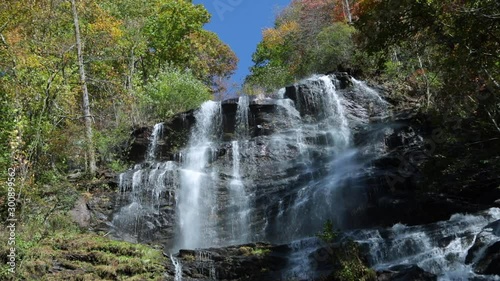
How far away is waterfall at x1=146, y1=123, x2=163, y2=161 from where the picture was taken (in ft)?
65.4

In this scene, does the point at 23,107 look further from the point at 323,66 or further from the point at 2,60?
the point at 323,66

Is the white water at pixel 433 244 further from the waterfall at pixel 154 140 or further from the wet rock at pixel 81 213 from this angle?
the waterfall at pixel 154 140

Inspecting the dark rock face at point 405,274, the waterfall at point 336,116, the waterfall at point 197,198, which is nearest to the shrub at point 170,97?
the waterfall at point 197,198

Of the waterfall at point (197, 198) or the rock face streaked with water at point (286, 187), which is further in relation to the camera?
the waterfall at point (197, 198)

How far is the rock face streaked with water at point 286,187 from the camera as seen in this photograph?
10508 mm

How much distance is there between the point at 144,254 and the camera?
439 inches

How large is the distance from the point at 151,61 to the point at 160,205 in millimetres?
17408

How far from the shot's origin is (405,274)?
857 cm

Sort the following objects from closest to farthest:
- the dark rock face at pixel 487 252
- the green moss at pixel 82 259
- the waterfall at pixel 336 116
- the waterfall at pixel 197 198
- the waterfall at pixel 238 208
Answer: the dark rock face at pixel 487 252 < the green moss at pixel 82 259 < the waterfall at pixel 238 208 < the waterfall at pixel 197 198 < the waterfall at pixel 336 116

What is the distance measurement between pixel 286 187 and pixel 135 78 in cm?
1165

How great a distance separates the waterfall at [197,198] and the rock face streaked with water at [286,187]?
0.12ft

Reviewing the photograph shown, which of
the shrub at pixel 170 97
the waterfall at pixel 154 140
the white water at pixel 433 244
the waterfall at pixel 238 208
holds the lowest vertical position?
the white water at pixel 433 244

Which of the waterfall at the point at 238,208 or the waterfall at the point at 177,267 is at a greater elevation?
the waterfall at the point at 238,208

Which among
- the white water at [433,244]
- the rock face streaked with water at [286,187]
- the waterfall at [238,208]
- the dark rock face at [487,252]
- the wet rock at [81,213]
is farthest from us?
the waterfall at [238,208]
